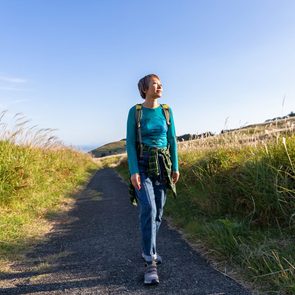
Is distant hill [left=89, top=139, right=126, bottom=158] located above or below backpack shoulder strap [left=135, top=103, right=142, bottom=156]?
above

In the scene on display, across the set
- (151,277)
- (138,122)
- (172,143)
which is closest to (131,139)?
(138,122)

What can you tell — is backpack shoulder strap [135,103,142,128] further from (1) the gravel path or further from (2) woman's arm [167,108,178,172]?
(1) the gravel path

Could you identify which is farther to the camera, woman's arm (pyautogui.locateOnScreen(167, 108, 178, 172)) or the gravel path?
woman's arm (pyautogui.locateOnScreen(167, 108, 178, 172))

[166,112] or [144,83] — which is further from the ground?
[144,83]

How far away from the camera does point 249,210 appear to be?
18.4ft

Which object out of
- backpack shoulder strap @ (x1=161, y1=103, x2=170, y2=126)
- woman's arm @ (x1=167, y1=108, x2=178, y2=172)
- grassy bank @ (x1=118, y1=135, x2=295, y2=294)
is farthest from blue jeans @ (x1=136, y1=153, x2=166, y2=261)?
grassy bank @ (x1=118, y1=135, x2=295, y2=294)

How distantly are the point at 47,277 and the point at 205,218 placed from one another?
3020 millimetres

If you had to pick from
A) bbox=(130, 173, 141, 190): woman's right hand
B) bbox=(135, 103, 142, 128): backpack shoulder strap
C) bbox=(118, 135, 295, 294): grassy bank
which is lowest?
bbox=(118, 135, 295, 294): grassy bank

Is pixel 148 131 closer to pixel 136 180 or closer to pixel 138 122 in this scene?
pixel 138 122

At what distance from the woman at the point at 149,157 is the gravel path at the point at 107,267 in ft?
1.17

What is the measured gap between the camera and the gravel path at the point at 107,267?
12.8ft

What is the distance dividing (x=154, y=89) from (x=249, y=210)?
2.60 meters

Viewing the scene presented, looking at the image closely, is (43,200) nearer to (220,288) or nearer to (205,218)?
(205,218)

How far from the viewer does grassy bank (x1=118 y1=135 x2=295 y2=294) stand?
13.1 ft
